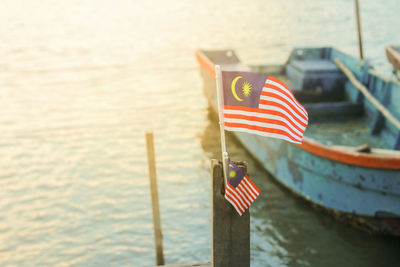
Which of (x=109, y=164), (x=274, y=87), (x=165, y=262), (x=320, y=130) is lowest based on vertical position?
(x=165, y=262)

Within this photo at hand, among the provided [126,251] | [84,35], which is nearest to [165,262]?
[126,251]

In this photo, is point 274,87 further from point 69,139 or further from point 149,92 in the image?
point 149,92

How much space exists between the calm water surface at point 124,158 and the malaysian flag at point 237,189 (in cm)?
399

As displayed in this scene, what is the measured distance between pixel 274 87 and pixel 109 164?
786 centimetres

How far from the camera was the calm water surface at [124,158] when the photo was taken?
814 cm

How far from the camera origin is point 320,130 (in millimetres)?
10055

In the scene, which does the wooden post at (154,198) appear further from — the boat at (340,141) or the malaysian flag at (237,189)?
the malaysian flag at (237,189)

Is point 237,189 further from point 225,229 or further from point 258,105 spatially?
point 258,105

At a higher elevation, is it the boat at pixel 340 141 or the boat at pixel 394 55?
the boat at pixel 394 55

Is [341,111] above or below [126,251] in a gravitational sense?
above

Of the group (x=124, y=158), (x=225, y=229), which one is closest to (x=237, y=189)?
(x=225, y=229)

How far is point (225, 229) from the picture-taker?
14.2 ft

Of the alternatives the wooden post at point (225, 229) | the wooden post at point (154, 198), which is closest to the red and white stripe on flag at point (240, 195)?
the wooden post at point (225, 229)

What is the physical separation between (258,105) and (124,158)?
25.9ft
